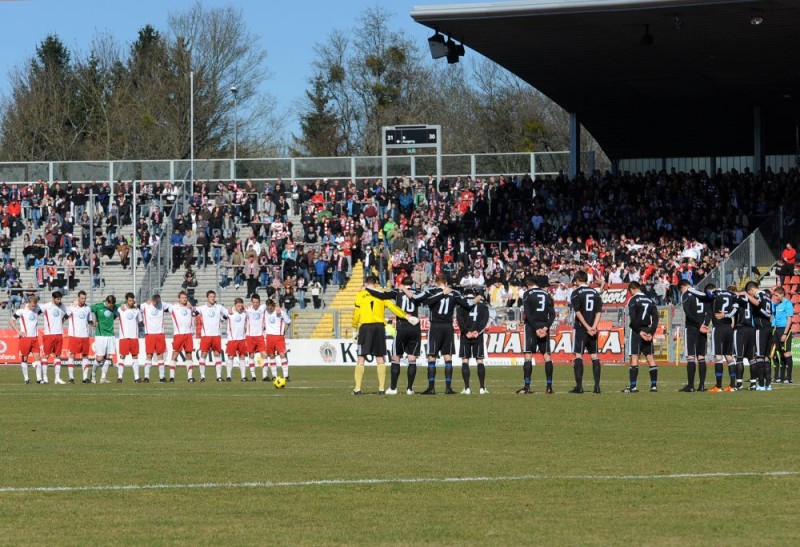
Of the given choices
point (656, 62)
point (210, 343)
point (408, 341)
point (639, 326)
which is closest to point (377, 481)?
point (408, 341)

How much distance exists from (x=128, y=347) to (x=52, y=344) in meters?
1.81

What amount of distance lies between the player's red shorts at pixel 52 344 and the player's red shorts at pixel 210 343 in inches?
130

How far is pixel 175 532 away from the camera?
9750mm

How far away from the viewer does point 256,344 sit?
34.8m

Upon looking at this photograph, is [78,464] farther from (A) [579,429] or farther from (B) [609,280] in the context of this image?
(B) [609,280]

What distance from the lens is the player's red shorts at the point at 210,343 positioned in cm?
3412

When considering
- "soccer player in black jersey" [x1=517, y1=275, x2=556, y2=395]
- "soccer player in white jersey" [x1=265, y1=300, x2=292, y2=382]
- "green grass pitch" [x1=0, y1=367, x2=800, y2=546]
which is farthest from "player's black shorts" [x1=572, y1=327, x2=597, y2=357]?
"soccer player in white jersey" [x1=265, y1=300, x2=292, y2=382]

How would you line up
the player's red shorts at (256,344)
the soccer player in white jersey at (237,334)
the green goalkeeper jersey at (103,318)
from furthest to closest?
the soccer player in white jersey at (237,334) → the player's red shorts at (256,344) → the green goalkeeper jersey at (103,318)

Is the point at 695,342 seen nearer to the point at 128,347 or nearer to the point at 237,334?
the point at 237,334

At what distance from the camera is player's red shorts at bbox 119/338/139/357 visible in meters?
33.3

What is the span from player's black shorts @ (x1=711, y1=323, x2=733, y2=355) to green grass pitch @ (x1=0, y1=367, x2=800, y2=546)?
3.54 metres

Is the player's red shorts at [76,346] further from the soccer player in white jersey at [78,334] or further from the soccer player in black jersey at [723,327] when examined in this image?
the soccer player in black jersey at [723,327]

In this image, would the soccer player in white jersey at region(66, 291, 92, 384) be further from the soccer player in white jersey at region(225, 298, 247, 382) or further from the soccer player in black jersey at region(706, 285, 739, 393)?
the soccer player in black jersey at region(706, 285, 739, 393)

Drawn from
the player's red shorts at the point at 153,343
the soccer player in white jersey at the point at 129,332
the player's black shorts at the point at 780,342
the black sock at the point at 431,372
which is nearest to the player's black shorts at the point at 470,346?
the black sock at the point at 431,372
